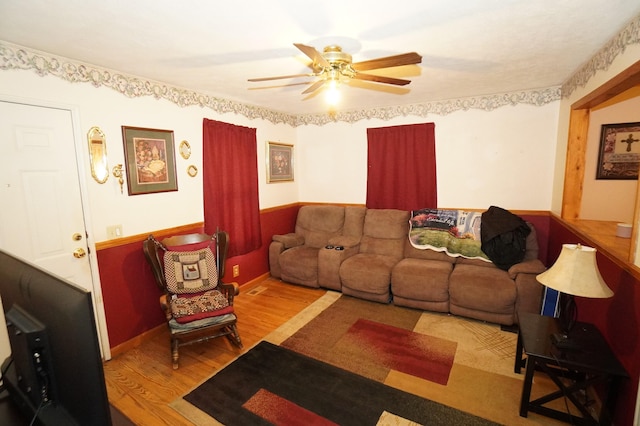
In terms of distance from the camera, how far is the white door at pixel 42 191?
2074 millimetres

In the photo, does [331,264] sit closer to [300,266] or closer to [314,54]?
[300,266]

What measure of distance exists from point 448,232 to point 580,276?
199cm

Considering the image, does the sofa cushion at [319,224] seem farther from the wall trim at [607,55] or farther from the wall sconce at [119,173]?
the wall trim at [607,55]

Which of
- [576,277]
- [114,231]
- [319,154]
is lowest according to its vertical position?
[576,277]

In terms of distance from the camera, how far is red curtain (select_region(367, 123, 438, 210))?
13.3 ft

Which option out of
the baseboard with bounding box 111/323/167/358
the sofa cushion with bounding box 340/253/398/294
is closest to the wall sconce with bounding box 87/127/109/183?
the baseboard with bounding box 111/323/167/358

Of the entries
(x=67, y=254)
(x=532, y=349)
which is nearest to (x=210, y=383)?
(x=67, y=254)

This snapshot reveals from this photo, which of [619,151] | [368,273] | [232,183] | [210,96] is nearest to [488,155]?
[619,151]

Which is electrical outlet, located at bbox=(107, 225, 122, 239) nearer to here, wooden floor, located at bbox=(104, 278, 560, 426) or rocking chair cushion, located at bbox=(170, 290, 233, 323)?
rocking chair cushion, located at bbox=(170, 290, 233, 323)

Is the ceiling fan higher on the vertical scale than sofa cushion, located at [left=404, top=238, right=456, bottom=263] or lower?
higher

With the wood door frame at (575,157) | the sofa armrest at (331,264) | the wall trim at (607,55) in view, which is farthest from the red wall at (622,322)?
the sofa armrest at (331,264)

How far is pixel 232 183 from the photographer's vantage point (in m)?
3.75

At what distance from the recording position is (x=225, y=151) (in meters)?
3.64

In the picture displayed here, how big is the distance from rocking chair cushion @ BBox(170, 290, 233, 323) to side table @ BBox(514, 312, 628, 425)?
2.21 metres
